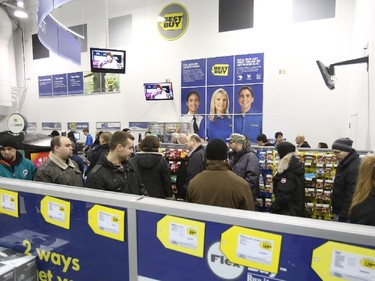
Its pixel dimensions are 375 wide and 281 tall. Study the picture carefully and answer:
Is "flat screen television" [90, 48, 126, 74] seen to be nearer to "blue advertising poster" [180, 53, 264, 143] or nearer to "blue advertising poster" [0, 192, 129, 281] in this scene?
"blue advertising poster" [180, 53, 264, 143]

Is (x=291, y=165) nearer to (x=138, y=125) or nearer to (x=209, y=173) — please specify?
(x=209, y=173)

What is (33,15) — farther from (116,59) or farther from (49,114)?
(116,59)

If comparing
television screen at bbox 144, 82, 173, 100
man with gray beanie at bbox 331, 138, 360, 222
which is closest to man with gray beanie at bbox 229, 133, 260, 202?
man with gray beanie at bbox 331, 138, 360, 222

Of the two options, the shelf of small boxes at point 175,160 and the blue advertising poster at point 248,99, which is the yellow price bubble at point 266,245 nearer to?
the shelf of small boxes at point 175,160

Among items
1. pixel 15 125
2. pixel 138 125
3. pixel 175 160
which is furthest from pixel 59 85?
pixel 175 160

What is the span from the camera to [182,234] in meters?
0.96

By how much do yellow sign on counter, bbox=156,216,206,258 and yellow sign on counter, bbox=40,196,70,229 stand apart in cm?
48

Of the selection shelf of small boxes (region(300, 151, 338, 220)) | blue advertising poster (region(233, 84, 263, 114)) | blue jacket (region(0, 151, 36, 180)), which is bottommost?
shelf of small boxes (region(300, 151, 338, 220))

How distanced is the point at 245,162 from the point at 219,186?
185 cm

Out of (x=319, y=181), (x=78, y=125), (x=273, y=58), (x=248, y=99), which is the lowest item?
(x=319, y=181)

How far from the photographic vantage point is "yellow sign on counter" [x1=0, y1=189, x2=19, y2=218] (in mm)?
1392

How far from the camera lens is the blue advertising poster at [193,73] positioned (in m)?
10.1

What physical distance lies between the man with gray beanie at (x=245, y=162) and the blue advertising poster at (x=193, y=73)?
21.1 ft

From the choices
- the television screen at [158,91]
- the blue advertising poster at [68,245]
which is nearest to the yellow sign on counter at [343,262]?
the blue advertising poster at [68,245]
